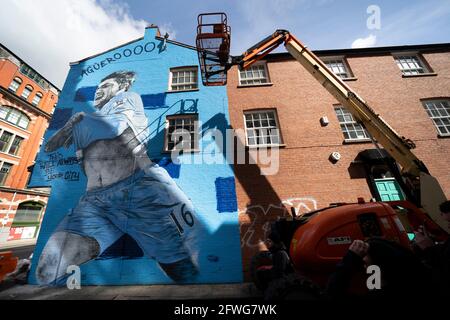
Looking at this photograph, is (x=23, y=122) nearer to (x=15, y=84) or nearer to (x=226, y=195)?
(x=15, y=84)

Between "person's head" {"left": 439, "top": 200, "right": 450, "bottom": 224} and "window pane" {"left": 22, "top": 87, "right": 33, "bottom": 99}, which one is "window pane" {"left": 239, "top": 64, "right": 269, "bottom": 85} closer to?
"person's head" {"left": 439, "top": 200, "right": 450, "bottom": 224}

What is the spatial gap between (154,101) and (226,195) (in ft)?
20.7

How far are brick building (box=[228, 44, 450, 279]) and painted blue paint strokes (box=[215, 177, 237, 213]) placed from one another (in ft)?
0.90

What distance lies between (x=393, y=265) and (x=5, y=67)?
45.6m

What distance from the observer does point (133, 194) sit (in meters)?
8.42

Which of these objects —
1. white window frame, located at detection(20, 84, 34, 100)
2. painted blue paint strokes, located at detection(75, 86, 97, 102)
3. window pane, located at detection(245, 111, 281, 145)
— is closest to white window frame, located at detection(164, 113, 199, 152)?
window pane, located at detection(245, 111, 281, 145)

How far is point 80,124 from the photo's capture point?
32.7 feet

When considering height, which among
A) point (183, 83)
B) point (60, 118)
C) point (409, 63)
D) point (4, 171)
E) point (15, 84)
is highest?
point (15, 84)

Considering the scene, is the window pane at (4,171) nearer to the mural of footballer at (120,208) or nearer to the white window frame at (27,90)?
the white window frame at (27,90)

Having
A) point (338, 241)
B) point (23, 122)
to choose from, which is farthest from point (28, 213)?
point (338, 241)

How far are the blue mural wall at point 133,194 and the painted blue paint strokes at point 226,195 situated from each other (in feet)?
0.14
